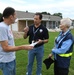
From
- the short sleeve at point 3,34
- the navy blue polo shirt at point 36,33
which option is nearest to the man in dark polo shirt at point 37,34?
the navy blue polo shirt at point 36,33

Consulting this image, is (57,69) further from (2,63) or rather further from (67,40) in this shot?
(2,63)

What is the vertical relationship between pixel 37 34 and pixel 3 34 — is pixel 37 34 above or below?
below

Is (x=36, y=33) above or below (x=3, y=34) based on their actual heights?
below

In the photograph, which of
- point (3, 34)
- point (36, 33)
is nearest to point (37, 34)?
point (36, 33)

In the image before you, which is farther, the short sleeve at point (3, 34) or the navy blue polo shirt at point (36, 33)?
the navy blue polo shirt at point (36, 33)

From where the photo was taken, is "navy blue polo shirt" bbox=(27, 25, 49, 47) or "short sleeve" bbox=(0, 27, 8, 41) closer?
"short sleeve" bbox=(0, 27, 8, 41)

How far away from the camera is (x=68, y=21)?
4.82 m

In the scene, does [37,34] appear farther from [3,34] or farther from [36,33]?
[3,34]

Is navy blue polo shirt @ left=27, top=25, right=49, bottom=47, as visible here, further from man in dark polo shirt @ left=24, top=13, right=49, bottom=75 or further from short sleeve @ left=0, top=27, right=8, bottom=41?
short sleeve @ left=0, top=27, right=8, bottom=41

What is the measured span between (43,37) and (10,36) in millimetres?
2333

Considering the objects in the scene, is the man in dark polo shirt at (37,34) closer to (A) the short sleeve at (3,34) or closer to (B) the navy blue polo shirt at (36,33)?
(B) the navy blue polo shirt at (36,33)

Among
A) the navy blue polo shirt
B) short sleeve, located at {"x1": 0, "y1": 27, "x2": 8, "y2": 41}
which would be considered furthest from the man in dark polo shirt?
short sleeve, located at {"x1": 0, "y1": 27, "x2": 8, "y2": 41}

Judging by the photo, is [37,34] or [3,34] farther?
[37,34]

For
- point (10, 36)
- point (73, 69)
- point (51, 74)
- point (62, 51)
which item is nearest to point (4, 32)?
point (10, 36)
